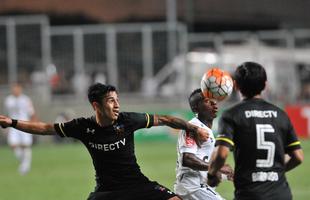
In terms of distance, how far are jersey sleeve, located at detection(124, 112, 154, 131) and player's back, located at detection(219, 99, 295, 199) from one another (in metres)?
2.20

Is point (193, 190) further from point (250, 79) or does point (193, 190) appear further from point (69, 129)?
point (250, 79)

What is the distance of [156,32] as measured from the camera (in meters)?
37.4

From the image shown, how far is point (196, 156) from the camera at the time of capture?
916 centimetres

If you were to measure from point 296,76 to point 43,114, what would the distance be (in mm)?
10609

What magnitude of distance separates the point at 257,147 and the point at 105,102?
96.0 inches

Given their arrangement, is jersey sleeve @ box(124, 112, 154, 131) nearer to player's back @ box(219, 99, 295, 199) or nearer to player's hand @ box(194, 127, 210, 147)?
player's hand @ box(194, 127, 210, 147)

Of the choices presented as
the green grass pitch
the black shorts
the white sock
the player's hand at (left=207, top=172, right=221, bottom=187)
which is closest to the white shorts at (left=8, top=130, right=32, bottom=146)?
the white sock

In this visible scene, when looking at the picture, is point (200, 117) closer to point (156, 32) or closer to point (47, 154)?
point (47, 154)

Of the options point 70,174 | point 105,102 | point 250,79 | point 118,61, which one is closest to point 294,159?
point 250,79

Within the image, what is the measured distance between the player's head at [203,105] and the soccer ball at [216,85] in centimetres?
16

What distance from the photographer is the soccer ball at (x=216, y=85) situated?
9.19 metres

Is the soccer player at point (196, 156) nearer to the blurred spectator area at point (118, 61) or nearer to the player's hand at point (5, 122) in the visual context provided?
the player's hand at point (5, 122)

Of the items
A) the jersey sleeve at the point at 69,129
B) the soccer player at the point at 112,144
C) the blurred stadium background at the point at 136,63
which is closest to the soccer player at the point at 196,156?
the soccer player at the point at 112,144

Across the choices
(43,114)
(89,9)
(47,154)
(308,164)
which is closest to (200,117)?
(308,164)
